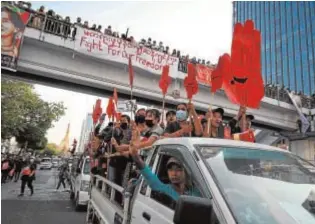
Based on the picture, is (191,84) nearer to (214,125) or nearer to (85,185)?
(214,125)

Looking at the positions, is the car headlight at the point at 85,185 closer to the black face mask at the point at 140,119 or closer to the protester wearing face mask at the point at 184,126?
the black face mask at the point at 140,119

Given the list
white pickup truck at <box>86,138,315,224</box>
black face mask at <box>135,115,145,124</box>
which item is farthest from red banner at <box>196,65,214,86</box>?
white pickup truck at <box>86,138,315,224</box>

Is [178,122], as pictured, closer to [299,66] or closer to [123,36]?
[123,36]

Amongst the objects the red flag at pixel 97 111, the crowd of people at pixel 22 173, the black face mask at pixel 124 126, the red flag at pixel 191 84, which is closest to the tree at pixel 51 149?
the crowd of people at pixel 22 173

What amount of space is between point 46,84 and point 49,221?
763 centimetres

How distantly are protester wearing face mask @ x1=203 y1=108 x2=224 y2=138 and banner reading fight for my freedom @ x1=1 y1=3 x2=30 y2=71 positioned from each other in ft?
30.8

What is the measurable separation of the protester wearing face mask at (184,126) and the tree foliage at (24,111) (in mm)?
17507

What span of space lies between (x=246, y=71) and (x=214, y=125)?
990 millimetres

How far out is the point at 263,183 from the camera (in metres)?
2.09

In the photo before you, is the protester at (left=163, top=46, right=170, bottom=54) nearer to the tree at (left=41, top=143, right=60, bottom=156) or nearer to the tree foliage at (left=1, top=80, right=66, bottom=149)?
the tree foliage at (left=1, top=80, right=66, bottom=149)

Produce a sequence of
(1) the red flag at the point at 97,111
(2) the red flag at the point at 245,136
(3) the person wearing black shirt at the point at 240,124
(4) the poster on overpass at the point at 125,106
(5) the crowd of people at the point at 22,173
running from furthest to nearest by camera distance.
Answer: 1. (5) the crowd of people at the point at 22,173
2. (1) the red flag at the point at 97,111
3. (4) the poster on overpass at the point at 125,106
4. (3) the person wearing black shirt at the point at 240,124
5. (2) the red flag at the point at 245,136

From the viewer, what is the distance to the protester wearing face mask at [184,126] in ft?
13.8

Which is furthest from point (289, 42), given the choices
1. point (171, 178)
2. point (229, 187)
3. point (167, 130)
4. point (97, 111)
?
point (229, 187)

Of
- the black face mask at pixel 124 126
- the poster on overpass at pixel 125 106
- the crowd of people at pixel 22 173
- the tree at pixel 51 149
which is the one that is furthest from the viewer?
the tree at pixel 51 149
